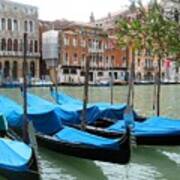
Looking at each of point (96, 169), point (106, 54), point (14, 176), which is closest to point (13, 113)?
point (96, 169)

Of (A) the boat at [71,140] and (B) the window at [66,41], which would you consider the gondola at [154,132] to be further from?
(B) the window at [66,41]

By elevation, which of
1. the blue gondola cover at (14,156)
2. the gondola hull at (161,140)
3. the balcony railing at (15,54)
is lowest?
the gondola hull at (161,140)

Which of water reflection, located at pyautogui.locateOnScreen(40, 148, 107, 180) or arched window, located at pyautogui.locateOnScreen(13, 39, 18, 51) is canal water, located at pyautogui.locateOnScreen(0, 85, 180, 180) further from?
arched window, located at pyautogui.locateOnScreen(13, 39, 18, 51)

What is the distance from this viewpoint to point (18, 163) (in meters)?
4.98

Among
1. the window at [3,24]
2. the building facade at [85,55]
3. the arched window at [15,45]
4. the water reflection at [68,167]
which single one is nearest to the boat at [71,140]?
the water reflection at [68,167]

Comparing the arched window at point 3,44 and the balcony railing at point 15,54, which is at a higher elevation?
the arched window at point 3,44

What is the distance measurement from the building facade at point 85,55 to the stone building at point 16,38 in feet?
7.22

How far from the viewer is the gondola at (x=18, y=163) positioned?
4840 millimetres

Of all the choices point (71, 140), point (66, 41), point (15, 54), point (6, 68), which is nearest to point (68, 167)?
point (71, 140)

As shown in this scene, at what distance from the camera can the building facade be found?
4150cm

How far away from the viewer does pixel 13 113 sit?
8.54 meters

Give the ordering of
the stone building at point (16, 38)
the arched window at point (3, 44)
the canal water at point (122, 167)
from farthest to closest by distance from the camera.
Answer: the stone building at point (16, 38) < the arched window at point (3, 44) < the canal water at point (122, 167)

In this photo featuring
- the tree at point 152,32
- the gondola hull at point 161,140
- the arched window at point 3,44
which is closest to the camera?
the tree at point 152,32

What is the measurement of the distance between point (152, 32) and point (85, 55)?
38.0m
